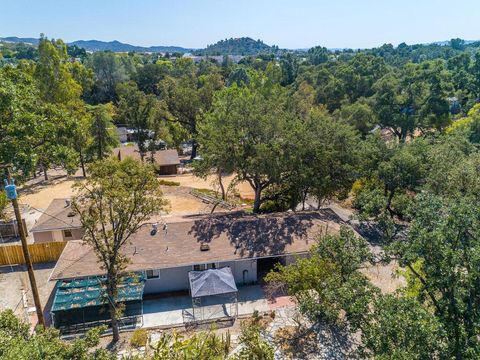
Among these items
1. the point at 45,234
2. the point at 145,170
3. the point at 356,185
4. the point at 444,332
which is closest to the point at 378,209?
the point at 444,332

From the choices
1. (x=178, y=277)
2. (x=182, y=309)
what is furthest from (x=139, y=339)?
(x=178, y=277)

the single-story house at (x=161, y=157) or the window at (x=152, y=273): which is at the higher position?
the single-story house at (x=161, y=157)

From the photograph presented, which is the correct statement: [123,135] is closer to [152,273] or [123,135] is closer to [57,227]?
[57,227]

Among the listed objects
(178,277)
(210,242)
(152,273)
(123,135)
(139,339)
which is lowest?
(139,339)

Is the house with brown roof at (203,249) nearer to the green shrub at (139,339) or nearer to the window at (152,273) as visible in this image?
the window at (152,273)

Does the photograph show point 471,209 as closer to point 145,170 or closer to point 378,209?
point 378,209

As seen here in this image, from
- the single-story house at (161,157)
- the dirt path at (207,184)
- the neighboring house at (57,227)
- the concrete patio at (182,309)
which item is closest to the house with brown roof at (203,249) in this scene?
the concrete patio at (182,309)
